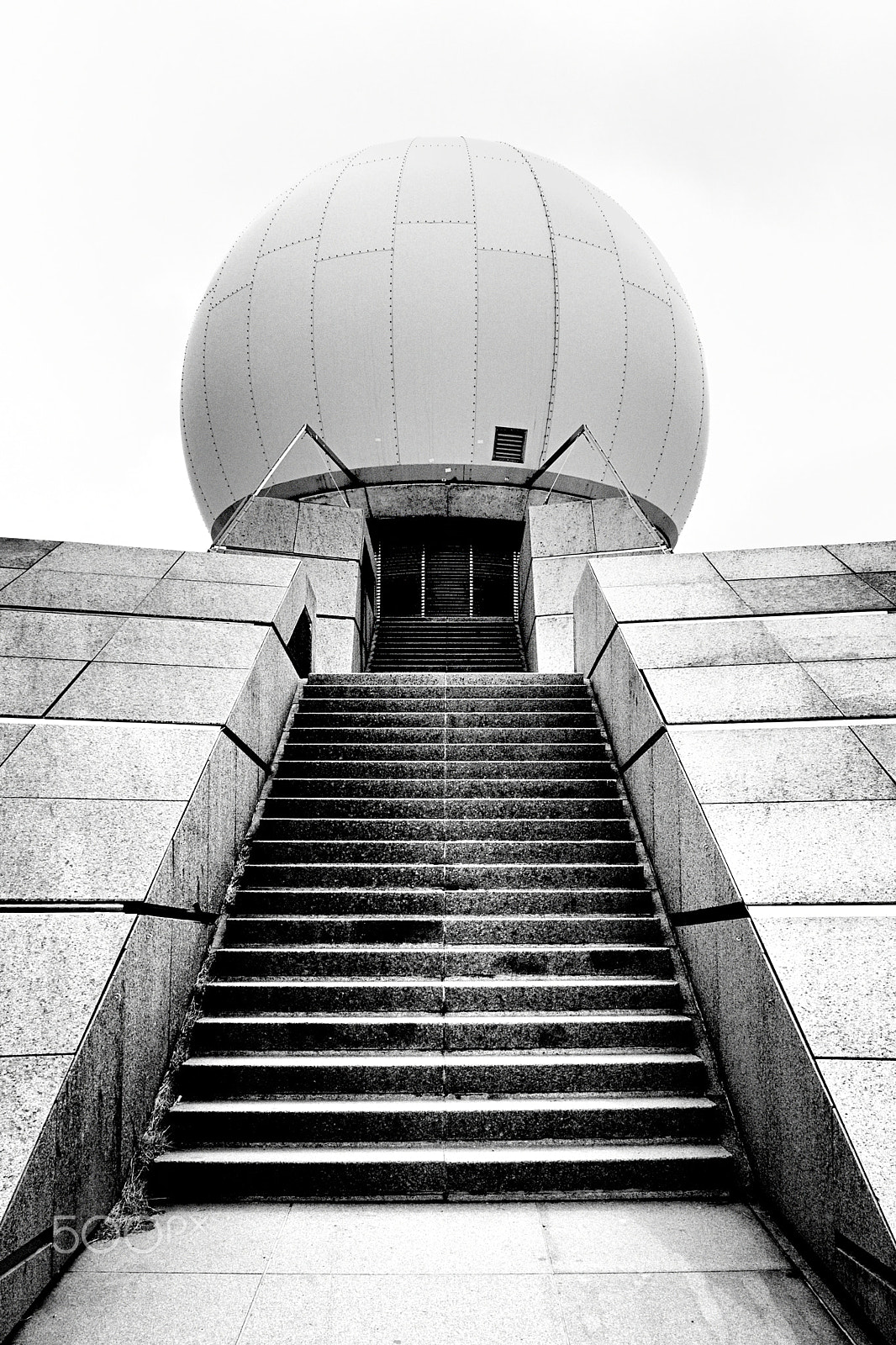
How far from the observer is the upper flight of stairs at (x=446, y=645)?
11.1 metres

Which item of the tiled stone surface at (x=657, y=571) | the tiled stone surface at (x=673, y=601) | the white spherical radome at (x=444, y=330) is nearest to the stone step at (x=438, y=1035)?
the tiled stone surface at (x=673, y=601)

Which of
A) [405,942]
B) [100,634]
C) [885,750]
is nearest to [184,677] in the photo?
[100,634]

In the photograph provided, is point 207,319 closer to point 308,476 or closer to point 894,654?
point 308,476

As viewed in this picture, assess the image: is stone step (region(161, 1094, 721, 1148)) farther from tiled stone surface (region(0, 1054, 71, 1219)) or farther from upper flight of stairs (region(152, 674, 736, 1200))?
tiled stone surface (region(0, 1054, 71, 1219))

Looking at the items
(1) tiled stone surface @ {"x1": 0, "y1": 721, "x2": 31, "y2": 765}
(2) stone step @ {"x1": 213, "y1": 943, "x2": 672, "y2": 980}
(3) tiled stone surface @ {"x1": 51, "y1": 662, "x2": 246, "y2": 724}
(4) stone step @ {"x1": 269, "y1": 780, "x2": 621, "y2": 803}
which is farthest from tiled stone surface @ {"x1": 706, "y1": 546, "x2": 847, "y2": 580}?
(1) tiled stone surface @ {"x1": 0, "y1": 721, "x2": 31, "y2": 765}

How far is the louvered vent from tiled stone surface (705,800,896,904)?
10324 millimetres

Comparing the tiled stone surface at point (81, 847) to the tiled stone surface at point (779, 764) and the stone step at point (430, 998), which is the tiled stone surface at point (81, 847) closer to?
the stone step at point (430, 998)

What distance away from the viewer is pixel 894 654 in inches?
217

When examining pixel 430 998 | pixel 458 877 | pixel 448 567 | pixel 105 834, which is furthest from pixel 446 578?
pixel 105 834

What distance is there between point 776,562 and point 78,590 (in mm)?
5244

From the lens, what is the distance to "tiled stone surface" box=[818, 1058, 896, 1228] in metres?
2.55

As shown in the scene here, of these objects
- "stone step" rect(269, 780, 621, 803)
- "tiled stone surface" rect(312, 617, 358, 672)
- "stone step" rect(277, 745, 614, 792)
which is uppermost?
"tiled stone surface" rect(312, 617, 358, 672)

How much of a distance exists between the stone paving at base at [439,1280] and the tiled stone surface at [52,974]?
0.68 meters

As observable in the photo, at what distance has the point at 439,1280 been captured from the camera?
2.82 meters
